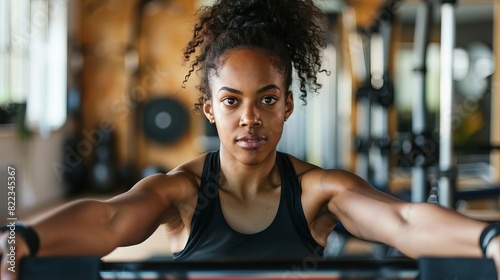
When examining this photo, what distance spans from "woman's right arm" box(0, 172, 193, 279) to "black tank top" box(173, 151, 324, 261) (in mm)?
34

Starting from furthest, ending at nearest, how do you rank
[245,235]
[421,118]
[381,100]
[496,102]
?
[496,102] < [381,100] < [421,118] < [245,235]

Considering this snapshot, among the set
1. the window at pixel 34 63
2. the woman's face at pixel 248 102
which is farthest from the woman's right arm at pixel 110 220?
the window at pixel 34 63

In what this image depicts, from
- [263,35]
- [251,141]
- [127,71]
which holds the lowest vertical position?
[251,141]

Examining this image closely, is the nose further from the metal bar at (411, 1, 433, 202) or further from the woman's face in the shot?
the metal bar at (411, 1, 433, 202)

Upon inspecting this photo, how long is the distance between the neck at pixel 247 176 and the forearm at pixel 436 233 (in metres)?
0.20

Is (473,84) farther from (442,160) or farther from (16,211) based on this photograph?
(16,211)

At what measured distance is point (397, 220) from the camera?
0.68 metres

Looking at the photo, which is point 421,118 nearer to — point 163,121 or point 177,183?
point 177,183

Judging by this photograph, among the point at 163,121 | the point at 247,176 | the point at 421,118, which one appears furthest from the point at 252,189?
the point at 163,121

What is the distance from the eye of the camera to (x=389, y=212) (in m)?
0.70

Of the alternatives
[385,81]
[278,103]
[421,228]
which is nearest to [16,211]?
[278,103]

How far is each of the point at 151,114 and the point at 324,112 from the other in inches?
71.4

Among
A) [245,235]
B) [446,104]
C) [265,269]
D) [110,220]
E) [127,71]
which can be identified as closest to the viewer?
[265,269]

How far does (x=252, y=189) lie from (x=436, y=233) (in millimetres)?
269
